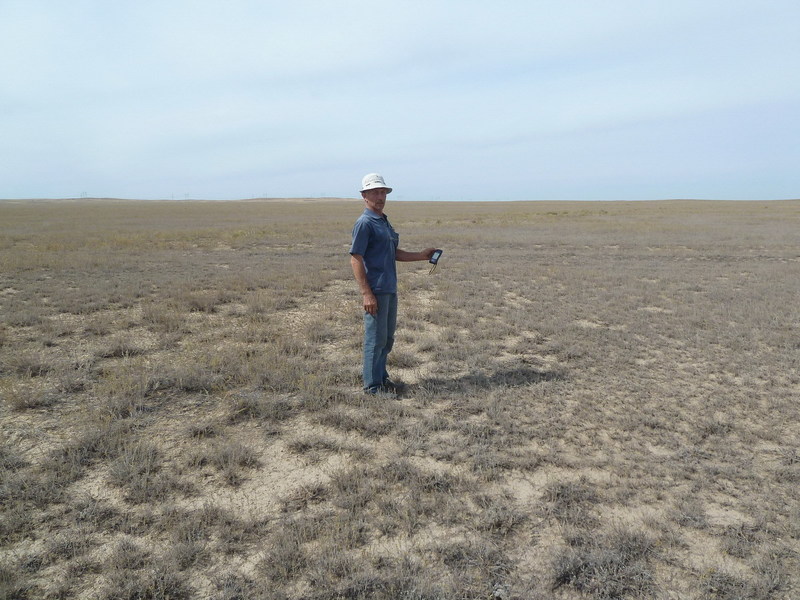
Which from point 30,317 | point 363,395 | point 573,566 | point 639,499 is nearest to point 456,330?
point 363,395

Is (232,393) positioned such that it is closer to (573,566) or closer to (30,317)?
(573,566)

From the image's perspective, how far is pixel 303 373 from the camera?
5.30 meters

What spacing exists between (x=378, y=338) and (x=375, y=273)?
1.99 feet

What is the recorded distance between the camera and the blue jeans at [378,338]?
4645 mm

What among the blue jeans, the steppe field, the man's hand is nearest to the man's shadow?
the steppe field

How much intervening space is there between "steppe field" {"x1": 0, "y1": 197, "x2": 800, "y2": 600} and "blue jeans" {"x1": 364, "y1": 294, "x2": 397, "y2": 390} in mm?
251

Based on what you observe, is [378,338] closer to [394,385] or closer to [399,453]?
[394,385]

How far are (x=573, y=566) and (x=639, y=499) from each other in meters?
0.95

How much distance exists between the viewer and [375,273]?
4.62m

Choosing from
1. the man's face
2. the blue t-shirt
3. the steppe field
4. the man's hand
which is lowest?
the steppe field

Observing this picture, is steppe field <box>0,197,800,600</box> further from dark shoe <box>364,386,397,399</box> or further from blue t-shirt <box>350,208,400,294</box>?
blue t-shirt <box>350,208,400,294</box>

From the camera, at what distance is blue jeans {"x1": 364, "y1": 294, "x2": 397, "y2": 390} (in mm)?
4645

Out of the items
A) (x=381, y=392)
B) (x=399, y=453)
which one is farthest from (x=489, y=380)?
(x=399, y=453)

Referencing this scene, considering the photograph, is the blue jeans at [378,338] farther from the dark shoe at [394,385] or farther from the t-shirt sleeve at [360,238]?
the t-shirt sleeve at [360,238]
